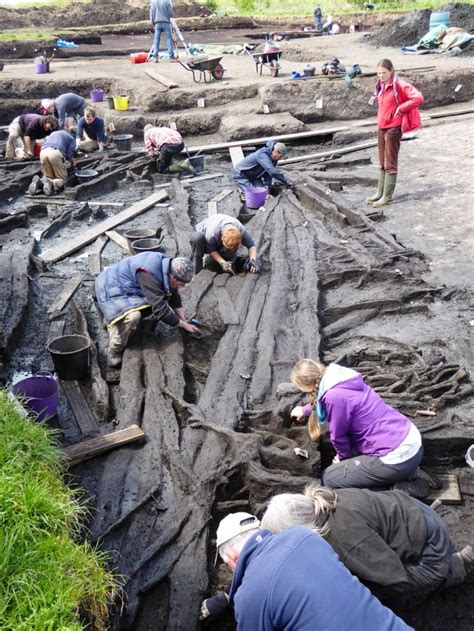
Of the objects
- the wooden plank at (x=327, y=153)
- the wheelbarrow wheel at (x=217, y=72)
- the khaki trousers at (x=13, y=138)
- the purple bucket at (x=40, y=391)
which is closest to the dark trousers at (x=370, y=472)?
the purple bucket at (x=40, y=391)

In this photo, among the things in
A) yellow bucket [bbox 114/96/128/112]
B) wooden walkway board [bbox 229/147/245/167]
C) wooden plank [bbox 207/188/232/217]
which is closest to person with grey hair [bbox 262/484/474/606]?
wooden plank [bbox 207/188/232/217]

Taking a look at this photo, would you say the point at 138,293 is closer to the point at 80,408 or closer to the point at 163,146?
the point at 80,408

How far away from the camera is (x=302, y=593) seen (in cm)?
261

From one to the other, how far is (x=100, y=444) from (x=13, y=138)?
12264 millimetres

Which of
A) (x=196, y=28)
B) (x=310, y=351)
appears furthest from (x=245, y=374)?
(x=196, y=28)

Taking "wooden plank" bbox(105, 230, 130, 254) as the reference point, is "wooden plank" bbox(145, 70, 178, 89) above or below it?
above

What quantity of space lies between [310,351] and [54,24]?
136 feet

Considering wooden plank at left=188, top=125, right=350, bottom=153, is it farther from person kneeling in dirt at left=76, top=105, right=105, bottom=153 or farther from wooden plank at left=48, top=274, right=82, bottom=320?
wooden plank at left=48, top=274, right=82, bottom=320

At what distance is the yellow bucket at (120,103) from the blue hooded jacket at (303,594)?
1810 cm

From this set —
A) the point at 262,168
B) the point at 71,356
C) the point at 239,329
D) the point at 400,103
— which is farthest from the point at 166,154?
the point at 71,356

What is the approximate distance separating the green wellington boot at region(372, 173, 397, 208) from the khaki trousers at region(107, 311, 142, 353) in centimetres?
652

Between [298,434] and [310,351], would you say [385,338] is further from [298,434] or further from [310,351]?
[298,434]

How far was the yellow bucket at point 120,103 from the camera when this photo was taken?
18.7 meters

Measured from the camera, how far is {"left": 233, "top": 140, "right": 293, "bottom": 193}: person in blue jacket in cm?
1149
